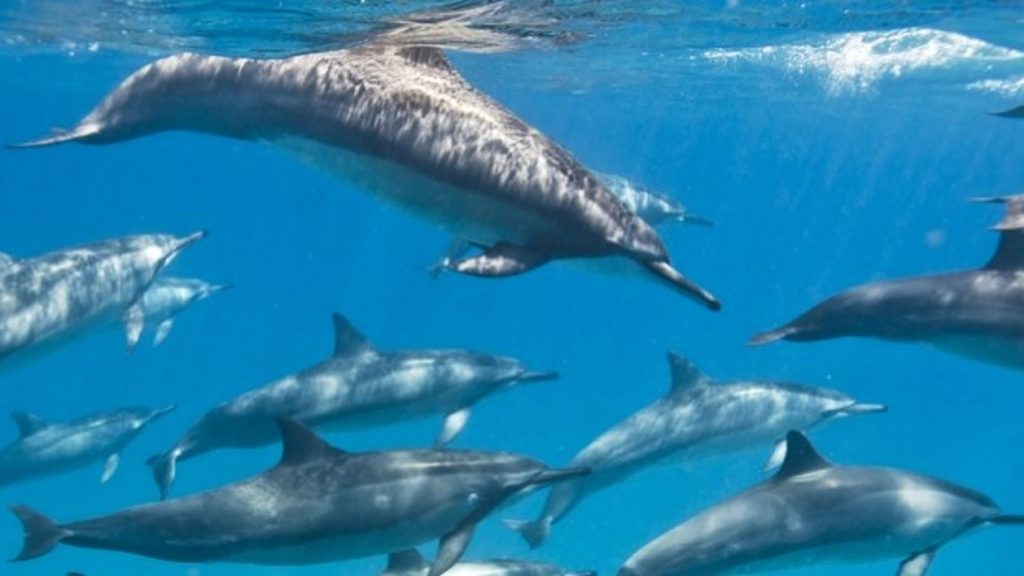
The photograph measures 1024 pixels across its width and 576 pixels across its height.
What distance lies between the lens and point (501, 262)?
580 centimetres

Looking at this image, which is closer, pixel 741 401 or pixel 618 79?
pixel 741 401

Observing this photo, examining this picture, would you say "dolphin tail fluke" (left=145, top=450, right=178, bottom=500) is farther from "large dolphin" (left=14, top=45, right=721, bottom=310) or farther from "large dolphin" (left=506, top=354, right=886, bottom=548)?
"large dolphin" (left=14, top=45, right=721, bottom=310)

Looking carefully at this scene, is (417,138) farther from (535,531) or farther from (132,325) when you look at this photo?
(535,531)

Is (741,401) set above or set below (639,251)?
below

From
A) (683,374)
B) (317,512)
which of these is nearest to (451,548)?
(317,512)

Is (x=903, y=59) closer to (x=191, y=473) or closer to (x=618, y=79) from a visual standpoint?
(x=618, y=79)

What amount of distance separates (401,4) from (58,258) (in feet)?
20.4

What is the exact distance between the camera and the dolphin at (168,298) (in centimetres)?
1582

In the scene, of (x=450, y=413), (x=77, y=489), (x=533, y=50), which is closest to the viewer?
(x=450, y=413)

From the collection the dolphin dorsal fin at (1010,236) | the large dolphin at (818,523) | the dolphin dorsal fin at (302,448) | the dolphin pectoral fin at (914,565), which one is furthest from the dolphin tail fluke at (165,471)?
the dolphin dorsal fin at (1010,236)

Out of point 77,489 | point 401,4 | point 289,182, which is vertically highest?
point 401,4

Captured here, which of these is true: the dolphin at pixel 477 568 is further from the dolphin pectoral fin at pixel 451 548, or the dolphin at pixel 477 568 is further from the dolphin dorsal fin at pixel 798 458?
the dolphin dorsal fin at pixel 798 458

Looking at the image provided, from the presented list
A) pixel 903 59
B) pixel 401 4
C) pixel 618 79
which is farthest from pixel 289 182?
pixel 401 4

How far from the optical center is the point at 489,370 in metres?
12.5
